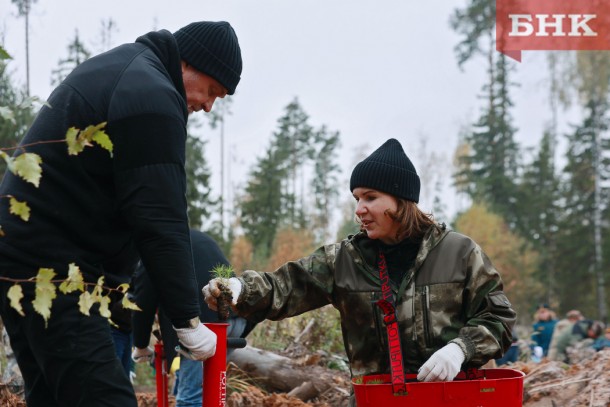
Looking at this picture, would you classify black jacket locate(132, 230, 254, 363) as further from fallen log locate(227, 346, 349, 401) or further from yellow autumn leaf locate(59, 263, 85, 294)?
yellow autumn leaf locate(59, 263, 85, 294)

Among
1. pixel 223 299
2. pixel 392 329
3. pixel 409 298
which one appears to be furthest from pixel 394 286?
pixel 223 299

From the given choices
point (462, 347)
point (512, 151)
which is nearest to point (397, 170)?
point (462, 347)

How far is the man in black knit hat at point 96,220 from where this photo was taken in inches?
109

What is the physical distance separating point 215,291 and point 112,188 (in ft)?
2.30

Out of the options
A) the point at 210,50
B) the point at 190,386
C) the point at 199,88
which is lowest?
the point at 190,386

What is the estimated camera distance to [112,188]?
292cm

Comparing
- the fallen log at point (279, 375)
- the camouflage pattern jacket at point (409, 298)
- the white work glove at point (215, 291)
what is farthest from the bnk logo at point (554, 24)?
the white work glove at point (215, 291)

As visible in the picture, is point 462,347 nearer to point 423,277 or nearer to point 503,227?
point 423,277

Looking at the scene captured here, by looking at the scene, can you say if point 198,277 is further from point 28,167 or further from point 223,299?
point 28,167

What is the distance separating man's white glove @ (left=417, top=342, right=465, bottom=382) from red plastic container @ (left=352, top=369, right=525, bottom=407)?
0.30ft

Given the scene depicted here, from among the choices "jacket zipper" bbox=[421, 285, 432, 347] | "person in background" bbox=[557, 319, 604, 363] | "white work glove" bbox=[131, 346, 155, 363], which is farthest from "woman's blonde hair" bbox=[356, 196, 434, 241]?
"person in background" bbox=[557, 319, 604, 363]

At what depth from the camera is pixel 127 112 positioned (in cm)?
281

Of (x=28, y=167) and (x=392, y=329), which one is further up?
(x=28, y=167)

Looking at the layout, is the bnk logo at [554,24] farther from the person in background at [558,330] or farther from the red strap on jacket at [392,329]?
the red strap on jacket at [392,329]
